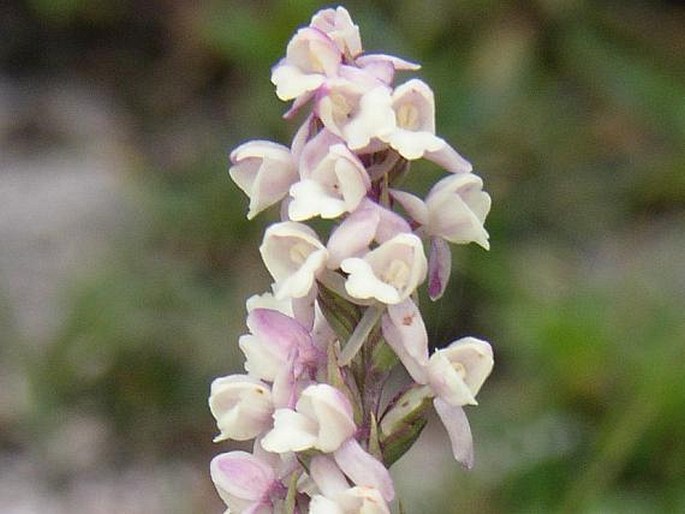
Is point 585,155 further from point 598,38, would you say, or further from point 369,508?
point 369,508

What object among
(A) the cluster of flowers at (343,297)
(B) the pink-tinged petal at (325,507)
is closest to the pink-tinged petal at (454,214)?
(A) the cluster of flowers at (343,297)

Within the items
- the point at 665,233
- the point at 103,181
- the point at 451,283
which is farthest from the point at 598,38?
the point at 103,181

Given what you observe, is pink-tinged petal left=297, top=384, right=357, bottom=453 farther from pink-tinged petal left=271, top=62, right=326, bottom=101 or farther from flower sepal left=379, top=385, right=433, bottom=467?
pink-tinged petal left=271, top=62, right=326, bottom=101

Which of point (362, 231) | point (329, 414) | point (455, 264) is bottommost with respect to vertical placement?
point (455, 264)

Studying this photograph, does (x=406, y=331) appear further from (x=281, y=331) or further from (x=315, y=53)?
(x=315, y=53)

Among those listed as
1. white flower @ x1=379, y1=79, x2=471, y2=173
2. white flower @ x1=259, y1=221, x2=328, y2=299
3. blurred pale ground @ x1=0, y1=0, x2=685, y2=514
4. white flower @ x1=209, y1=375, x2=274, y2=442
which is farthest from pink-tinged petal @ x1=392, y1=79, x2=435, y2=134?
blurred pale ground @ x1=0, y1=0, x2=685, y2=514

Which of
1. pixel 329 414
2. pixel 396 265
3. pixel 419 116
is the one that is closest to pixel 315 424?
pixel 329 414
